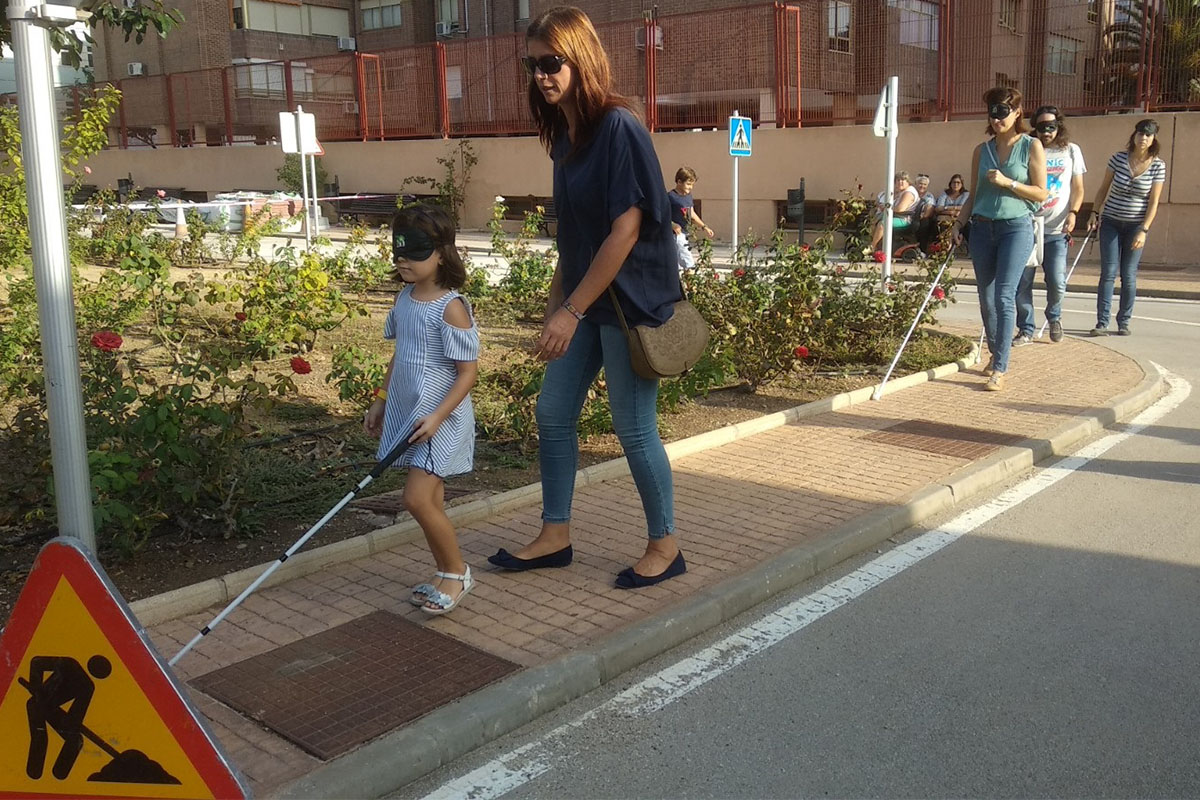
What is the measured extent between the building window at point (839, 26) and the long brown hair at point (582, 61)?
20632 mm

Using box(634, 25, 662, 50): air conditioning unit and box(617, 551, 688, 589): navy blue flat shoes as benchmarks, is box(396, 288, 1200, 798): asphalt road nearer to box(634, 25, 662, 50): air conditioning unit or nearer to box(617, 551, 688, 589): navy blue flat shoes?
box(617, 551, 688, 589): navy blue flat shoes

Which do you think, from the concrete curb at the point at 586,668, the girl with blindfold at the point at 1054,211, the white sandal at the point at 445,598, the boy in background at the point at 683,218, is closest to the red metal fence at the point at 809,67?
the boy in background at the point at 683,218

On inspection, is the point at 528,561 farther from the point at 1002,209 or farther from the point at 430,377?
the point at 1002,209

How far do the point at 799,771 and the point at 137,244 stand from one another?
5.76 m

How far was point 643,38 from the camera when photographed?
25.8m

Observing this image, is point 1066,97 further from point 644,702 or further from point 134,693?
point 134,693

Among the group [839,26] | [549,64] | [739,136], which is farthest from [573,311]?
[839,26]

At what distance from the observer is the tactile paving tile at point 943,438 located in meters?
6.74

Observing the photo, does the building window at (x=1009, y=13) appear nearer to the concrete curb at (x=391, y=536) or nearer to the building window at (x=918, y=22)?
the building window at (x=918, y=22)

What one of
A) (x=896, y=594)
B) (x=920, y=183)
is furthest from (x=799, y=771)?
(x=920, y=183)

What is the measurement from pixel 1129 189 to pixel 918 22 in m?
12.7

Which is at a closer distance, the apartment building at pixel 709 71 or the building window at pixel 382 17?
the apartment building at pixel 709 71

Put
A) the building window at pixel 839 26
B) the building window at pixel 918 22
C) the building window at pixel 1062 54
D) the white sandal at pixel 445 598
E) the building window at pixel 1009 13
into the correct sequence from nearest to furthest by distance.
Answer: the white sandal at pixel 445 598
the building window at pixel 1062 54
the building window at pixel 1009 13
the building window at pixel 918 22
the building window at pixel 839 26

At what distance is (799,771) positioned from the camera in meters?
3.37
